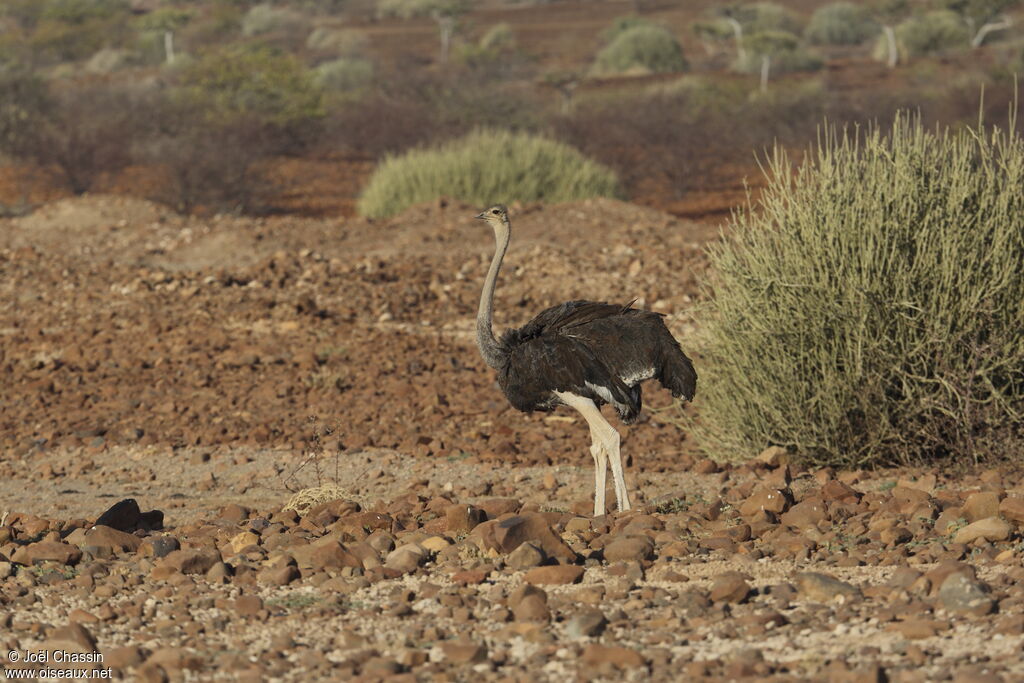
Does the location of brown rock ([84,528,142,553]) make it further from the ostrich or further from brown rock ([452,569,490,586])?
the ostrich

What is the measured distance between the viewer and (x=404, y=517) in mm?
6277

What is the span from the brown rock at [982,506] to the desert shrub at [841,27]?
55.2 meters

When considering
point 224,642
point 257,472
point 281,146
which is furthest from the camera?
point 281,146

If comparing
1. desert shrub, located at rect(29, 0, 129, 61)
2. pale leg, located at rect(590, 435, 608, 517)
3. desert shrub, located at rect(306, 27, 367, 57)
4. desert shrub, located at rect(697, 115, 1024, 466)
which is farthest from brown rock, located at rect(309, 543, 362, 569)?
desert shrub, located at rect(29, 0, 129, 61)

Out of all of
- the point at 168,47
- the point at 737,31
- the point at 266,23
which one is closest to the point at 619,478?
the point at 168,47

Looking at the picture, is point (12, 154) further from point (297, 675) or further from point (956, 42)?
point (956, 42)

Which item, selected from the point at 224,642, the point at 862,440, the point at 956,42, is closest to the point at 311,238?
the point at 862,440

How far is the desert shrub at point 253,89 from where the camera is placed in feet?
98.3

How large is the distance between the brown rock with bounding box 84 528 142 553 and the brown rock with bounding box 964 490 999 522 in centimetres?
337

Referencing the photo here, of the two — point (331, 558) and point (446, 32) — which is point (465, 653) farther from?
point (446, 32)

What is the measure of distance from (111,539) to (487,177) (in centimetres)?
1342

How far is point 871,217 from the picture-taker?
283 inches

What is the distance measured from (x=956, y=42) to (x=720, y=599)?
47.6 meters

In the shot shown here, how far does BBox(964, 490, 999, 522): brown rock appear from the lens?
560 centimetres
